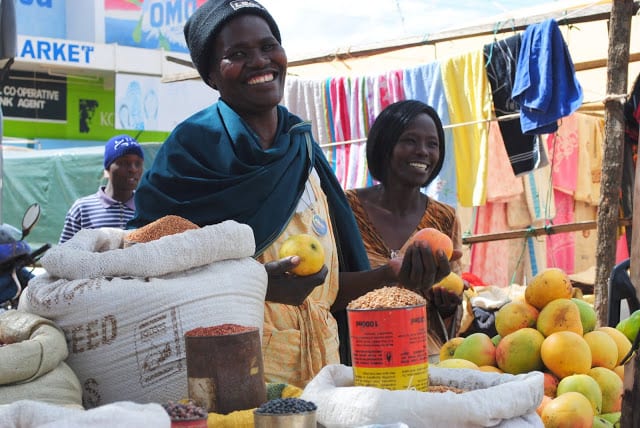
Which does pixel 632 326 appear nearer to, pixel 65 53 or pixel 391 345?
pixel 391 345

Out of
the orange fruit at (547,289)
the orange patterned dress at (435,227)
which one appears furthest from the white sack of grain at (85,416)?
the orange patterned dress at (435,227)

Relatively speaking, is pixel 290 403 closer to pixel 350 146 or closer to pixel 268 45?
pixel 268 45

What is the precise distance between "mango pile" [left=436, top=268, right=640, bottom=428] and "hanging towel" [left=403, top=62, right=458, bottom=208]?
3864 mm

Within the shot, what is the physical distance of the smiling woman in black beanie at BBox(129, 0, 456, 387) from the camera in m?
2.49

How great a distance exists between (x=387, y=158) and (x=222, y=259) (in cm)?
229

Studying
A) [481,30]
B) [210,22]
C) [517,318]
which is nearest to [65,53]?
[481,30]

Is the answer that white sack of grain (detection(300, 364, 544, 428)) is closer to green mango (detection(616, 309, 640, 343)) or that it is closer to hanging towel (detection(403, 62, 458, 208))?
green mango (detection(616, 309, 640, 343))

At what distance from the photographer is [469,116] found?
694cm

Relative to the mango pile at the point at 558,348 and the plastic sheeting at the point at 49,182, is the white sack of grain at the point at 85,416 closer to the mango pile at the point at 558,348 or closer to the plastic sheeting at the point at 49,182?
the mango pile at the point at 558,348

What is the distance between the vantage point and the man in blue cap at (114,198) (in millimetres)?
5887

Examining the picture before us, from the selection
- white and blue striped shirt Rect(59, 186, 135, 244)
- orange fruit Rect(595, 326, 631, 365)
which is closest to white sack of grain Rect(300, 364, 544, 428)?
orange fruit Rect(595, 326, 631, 365)

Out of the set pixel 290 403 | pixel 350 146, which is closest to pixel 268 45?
pixel 290 403

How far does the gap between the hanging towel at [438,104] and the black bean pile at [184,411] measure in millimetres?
5699

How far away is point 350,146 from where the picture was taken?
7473mm
